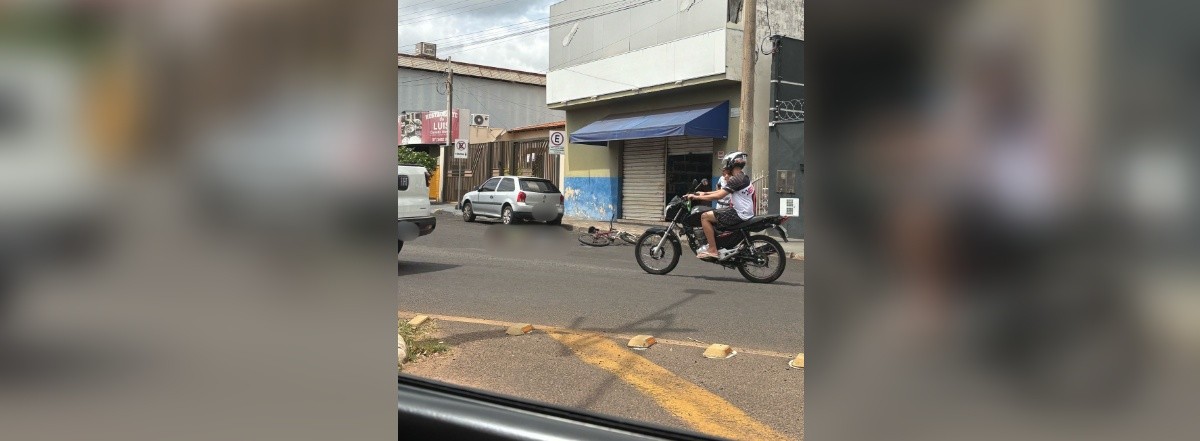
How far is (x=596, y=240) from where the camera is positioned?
29.2ft

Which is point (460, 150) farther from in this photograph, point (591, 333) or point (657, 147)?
point (591, 333)

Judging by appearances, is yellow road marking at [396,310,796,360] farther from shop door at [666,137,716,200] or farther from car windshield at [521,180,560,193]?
shop door at [666,137,716,200]

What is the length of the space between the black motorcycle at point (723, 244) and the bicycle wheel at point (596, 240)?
69.6 inches

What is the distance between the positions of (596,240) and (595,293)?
329 cm

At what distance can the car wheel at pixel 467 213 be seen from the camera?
11.9 meters

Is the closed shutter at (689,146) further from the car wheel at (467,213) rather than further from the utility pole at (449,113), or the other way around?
the car wheel at (467,213)

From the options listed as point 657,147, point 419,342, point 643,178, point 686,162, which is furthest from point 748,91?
point 419,342
